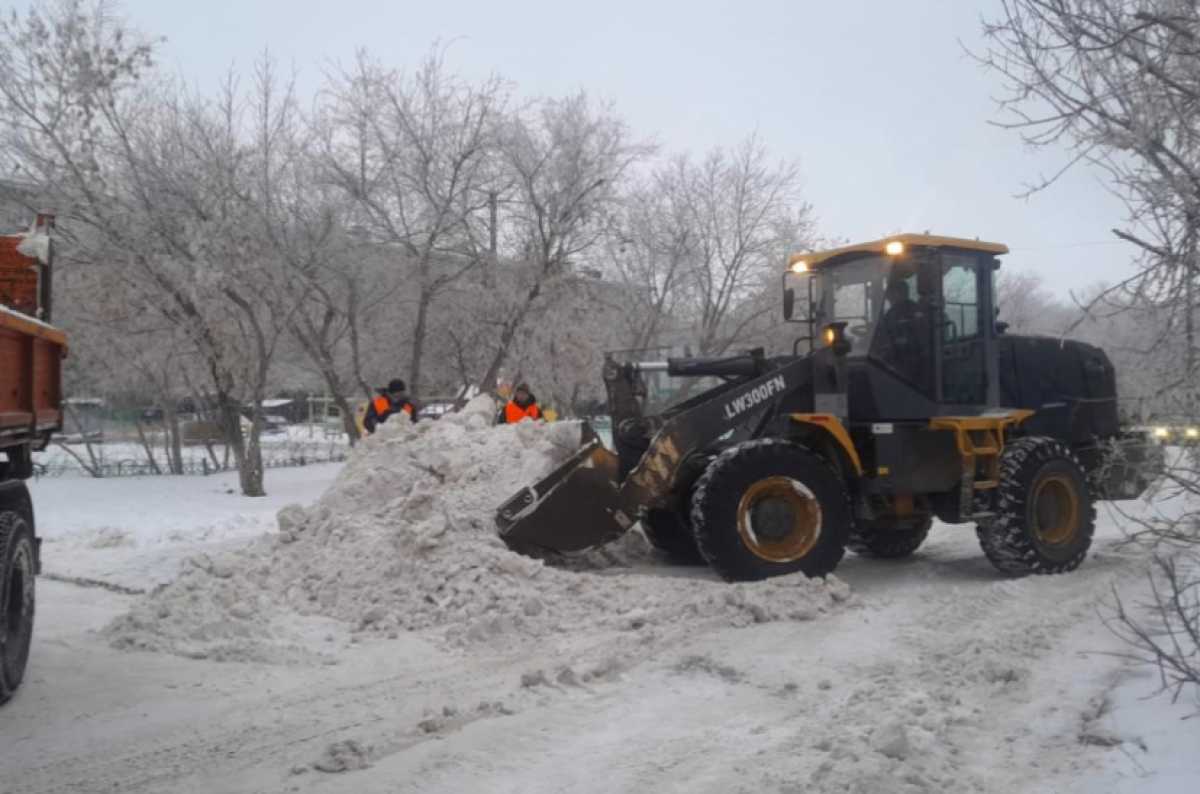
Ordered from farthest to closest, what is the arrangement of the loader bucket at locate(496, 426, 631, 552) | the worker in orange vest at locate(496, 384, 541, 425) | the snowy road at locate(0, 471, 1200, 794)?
the worker in orange vest at locate(496, 384, 541, 425)
the loader bucket at locate(496, 426, 631, 552)
the snowy road at locate(0, 471, 1200, 794)

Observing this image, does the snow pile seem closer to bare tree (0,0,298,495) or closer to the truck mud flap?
the truck mud flap

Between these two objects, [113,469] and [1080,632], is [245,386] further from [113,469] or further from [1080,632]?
[1080,632]

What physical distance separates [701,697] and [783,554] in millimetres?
2876

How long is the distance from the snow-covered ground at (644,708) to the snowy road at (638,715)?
0.02 metres

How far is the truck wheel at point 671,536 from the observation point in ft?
32.6

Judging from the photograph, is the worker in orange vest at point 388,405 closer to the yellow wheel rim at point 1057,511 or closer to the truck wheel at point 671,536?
the truck wheel at point 671,536

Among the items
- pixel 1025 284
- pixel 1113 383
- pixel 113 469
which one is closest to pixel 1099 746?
pixel 1113 383

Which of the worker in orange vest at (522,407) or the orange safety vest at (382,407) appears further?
the worker in orange vest at (522,407)

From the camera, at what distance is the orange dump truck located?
600 cm

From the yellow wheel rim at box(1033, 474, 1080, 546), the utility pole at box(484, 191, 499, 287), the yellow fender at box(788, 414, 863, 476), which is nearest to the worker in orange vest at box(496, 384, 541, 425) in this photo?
the yellow fender at box(788, 414, 863, 476)

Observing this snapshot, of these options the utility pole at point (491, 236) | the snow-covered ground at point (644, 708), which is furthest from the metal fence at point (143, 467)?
the snow-covered ground at point (644, 708)

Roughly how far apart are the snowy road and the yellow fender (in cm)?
167

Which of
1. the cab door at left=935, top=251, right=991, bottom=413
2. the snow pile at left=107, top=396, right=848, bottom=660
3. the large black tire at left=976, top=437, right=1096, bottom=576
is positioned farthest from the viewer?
the cab door at left=935, top=251, right=991, bottom=413

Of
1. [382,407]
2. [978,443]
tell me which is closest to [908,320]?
[978,443]
